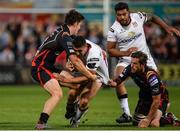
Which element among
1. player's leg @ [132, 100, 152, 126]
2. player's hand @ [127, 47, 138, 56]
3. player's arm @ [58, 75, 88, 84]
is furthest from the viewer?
player's hand @ [127, 47, 138, 56]

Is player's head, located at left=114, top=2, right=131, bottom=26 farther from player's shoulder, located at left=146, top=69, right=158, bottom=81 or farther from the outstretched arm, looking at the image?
the outstretched arm

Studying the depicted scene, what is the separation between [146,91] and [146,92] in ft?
0.12

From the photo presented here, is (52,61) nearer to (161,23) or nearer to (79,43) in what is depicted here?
(79,43)

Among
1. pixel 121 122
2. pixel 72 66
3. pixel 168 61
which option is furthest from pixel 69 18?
pixel 168 61

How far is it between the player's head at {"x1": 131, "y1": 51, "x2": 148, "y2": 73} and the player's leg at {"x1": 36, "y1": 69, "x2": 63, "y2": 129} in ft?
4.85

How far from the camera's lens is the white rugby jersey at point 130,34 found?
17719 mm

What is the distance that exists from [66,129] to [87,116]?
3606 millimetres

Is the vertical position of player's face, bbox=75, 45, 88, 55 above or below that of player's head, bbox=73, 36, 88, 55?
below

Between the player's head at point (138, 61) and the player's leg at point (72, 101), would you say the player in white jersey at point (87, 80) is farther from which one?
the player's head at point (138, 61)

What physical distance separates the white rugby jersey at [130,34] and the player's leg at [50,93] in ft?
8.37

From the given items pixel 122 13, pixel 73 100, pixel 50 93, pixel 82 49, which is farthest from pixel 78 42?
pixel 122 13

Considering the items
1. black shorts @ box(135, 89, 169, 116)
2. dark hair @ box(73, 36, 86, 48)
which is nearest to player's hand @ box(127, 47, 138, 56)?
black shorts @ box(135, 89, 169, 116)

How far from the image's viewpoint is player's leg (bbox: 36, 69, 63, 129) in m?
15.3

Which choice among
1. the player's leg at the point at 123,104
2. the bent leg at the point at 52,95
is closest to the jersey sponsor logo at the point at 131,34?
the player's leg at the point at 123,104
